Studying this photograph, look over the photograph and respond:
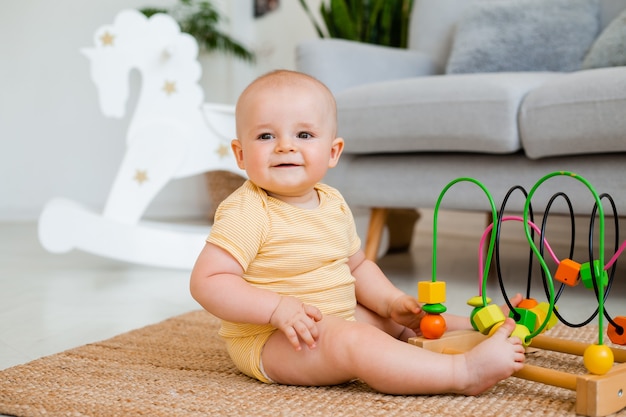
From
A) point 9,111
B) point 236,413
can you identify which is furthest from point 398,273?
point 9,111

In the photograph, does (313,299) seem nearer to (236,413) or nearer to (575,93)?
(236,413)

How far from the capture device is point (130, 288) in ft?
5.03

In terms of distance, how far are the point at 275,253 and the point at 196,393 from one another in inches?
7.0

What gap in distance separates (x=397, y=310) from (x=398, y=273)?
0.85 m

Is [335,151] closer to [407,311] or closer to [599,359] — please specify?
[407,311]

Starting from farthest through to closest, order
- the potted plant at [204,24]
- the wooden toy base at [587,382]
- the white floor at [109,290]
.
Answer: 1. the potted plant at [204,24]
2. the white floor at [109,290]
3. the wooden toy base at [587,382]

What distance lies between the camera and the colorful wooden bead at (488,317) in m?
0.78

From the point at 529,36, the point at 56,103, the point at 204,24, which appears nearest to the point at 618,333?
the point at 529,36

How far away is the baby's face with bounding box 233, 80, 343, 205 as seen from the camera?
80cm

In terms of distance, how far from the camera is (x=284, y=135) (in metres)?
0.81

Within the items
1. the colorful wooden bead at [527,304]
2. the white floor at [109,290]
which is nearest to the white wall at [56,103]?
the white floor at [109,290]

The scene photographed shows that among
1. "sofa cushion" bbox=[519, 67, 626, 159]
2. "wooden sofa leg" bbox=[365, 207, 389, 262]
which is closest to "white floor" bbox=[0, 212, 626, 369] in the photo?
"wooden sofa leg" bbox=[365, 207, 389, 262]

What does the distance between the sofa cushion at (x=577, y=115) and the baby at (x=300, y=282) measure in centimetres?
52

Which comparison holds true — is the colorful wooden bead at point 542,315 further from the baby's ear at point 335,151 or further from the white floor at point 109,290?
the white floor at point 109,290
